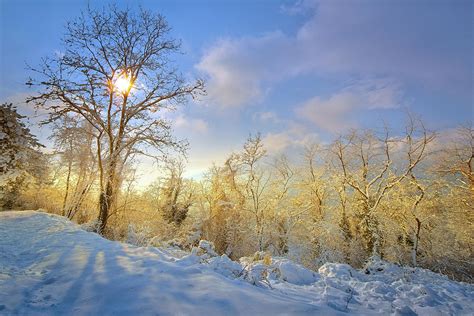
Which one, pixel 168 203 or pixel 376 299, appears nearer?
pixel 376 299

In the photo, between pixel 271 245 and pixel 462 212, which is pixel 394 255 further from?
pixel 271 245

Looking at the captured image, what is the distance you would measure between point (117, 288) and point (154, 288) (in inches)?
20.6

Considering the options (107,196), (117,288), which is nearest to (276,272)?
(117,288)

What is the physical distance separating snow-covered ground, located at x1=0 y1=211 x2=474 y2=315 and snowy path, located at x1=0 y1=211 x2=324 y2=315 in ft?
0.04

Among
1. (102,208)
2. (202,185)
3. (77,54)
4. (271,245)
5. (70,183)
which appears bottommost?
(271,245)

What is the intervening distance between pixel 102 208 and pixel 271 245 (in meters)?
17.9

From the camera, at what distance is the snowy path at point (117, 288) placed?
133 inches

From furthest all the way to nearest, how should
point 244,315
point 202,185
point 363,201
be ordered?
point 202,185, point 363,201, point 244,315

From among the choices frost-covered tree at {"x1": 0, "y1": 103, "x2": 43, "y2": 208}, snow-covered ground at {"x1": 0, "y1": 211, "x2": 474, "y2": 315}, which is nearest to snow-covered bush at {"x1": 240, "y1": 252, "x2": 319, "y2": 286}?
snow-covered ground at {"x1": 0, "y1": 211, "x2": 474, "y2": 315}

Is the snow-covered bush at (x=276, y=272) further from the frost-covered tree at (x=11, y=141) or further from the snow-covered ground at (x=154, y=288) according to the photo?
the frost-covered tree at (x=11, y=141)

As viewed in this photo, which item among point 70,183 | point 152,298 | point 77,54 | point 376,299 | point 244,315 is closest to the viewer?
point 244,315

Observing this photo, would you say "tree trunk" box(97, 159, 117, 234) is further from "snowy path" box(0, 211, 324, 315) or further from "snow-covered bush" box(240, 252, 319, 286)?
"snow-covered bush" box(240, 252, 319, 286)

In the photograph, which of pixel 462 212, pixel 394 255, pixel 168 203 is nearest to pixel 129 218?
pixel 168 203

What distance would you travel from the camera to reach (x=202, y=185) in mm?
28875
